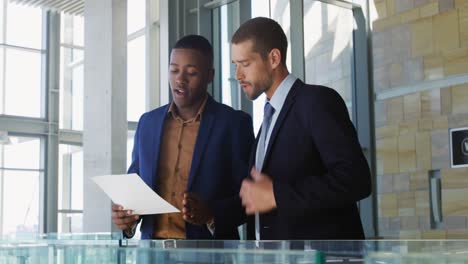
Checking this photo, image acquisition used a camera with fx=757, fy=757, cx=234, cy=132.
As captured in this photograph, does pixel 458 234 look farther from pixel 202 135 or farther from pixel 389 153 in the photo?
pixel 202 135

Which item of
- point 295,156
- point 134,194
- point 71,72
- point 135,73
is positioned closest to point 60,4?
point 135,73

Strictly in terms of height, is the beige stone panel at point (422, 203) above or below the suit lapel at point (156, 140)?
below

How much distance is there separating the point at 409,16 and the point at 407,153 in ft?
5.26

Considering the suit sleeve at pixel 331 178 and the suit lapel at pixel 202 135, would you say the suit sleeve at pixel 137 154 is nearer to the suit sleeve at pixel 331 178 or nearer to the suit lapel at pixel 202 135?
the suit lapel at pixel 202 135

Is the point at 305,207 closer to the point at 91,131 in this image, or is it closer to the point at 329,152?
the point at 329,152

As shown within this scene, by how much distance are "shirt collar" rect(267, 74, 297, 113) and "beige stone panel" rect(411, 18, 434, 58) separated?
19.6ft

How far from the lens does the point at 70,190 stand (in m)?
22.2

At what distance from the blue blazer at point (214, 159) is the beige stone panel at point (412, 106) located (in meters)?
5.51

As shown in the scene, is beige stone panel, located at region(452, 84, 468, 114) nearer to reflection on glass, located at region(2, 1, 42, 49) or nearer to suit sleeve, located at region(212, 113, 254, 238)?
suit sleeve, located at region(212, 113, 254, 238)

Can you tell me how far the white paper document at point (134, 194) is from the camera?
10.4 feet

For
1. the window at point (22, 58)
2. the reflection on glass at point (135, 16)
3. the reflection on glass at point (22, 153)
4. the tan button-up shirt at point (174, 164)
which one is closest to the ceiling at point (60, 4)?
the window at point (22, 58)

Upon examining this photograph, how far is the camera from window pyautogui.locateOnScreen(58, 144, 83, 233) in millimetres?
21750

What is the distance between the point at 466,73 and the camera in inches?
324

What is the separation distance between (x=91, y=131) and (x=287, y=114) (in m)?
4.68
